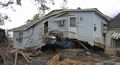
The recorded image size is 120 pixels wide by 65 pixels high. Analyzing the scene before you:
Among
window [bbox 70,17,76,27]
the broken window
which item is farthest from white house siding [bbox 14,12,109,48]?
the broken window

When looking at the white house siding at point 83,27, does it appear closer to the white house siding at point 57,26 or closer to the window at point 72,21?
the white house siding at point 57,26

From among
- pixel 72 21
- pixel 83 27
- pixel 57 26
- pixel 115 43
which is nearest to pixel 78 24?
pixel 83 27

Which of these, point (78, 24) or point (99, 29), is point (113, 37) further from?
point (78, 24)

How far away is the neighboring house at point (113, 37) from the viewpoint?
30.1 m

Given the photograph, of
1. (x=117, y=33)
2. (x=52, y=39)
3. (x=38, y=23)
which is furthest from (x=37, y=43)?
(x=117, y=33)

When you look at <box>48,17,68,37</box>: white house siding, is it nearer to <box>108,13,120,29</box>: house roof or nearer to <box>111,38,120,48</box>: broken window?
<box>108,13,120,29</box>: house roof

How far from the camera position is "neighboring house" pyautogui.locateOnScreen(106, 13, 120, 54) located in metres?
30.1

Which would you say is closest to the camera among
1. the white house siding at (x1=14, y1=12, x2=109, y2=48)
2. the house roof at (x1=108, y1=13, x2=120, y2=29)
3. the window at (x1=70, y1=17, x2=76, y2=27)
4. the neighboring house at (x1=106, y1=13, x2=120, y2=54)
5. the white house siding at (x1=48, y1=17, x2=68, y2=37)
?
the neighboring house at (x1=106, y1=13, x2=120, y2=54)

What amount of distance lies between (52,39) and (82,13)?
465cm

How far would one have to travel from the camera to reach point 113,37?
29.9 m

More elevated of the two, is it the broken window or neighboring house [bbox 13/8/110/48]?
neighboring house [bbox 13/8/110/48]

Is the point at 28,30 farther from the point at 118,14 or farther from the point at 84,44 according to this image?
the point at 118,14

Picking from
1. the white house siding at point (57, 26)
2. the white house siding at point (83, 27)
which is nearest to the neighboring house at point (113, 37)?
the white house siding at point (83, 27)

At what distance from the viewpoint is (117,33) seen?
30109mm
